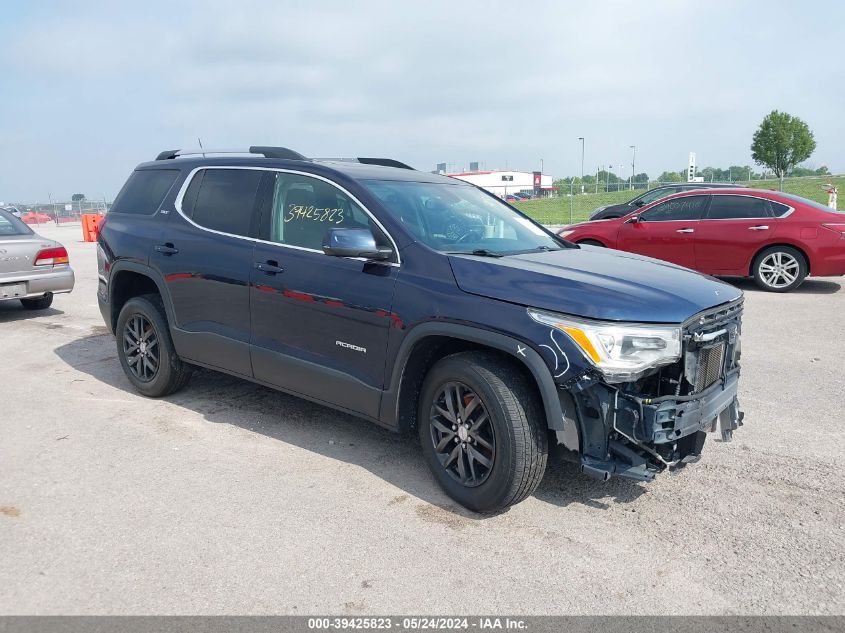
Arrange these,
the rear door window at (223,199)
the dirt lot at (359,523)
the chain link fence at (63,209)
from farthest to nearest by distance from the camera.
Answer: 1. the chain link fence at (63,209)
2. the rear door window at (223,199)
3. the dirt lot at (359,523)

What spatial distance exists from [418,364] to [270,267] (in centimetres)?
128

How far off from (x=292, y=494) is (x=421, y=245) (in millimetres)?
1555

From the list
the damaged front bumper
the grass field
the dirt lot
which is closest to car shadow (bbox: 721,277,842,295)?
the dirt lot

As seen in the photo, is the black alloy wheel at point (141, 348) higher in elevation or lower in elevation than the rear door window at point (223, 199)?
lower

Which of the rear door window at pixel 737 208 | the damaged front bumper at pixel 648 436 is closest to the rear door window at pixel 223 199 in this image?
the damaged front bumper at pixel 648 436

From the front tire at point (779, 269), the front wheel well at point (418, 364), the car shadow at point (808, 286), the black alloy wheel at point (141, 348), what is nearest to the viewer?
the front wheel well at point (418, 364)

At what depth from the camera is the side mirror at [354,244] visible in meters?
3.86

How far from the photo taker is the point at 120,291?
19.3 ft

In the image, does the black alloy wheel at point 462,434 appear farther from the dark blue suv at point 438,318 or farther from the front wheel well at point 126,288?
the front wheel well at point 126,288

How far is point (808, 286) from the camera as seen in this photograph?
11.0 meters

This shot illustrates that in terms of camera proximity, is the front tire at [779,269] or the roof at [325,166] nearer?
the roof at [325,166]

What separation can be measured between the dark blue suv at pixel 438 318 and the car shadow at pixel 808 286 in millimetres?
7080

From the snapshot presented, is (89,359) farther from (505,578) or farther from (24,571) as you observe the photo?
(505,578)

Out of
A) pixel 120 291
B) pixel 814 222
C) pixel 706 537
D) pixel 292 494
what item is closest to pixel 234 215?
pixel 120 291
